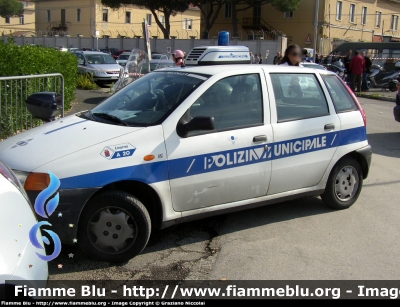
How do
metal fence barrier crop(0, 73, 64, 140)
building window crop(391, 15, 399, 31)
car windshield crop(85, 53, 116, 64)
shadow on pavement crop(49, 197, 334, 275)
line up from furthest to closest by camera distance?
building window crop(391, 15, 399, 31)
car windshield crop(85, 53, 116, 64)
metal fence barrier crop(0, 73, 64, 140)
shadow on pavement crop(49, 197, 334, 275)

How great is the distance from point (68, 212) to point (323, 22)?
1892 inches

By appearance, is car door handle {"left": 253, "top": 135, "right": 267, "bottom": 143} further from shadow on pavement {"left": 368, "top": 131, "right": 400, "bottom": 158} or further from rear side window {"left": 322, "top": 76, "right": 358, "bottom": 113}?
shadow on pavement {"left": 368, "top": 131, "right": 400, "bottom": 158}

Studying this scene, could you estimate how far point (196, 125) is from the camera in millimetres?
4480

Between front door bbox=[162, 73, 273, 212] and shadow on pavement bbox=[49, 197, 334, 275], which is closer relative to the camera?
shadow on pavement bbox=[49, 197, 334, 275]

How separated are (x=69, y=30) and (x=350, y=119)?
226 feet

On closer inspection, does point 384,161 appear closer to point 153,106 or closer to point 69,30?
point 153,106

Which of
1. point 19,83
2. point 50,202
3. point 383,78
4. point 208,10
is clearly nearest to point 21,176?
point 50,202

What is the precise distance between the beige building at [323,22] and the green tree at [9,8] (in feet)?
105

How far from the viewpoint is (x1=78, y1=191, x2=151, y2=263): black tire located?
420 cm

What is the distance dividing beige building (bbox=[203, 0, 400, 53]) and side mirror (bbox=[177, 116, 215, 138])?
4522 cm

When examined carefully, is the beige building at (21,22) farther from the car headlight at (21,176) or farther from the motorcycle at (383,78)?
the car headlight at (21,176)

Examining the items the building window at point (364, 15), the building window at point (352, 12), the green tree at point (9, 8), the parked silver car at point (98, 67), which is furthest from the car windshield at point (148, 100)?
the green tree at point (9, 8)

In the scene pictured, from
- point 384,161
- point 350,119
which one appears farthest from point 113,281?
point 384,161

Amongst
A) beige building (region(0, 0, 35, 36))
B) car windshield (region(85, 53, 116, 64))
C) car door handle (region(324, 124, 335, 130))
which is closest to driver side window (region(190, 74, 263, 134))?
car door handle (region(324, 124, 335, 130))
